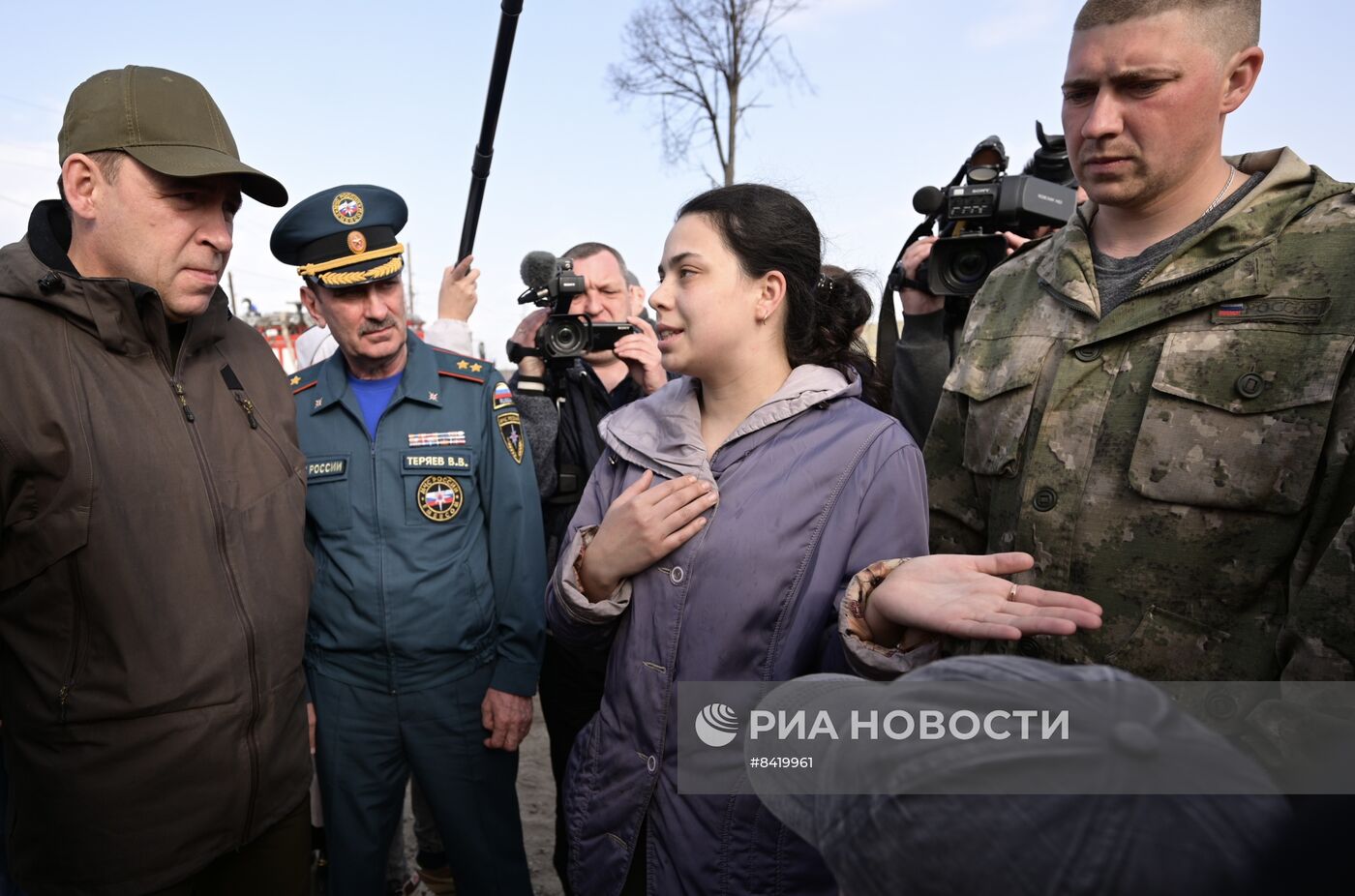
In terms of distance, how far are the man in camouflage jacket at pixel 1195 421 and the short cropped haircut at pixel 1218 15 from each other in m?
0.01

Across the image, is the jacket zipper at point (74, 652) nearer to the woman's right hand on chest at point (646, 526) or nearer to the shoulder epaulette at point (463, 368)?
the woman's right hand on chest at point (646, 526)

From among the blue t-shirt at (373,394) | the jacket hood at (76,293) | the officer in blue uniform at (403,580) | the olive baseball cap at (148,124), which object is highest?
the olive baseball cap at (148,124)

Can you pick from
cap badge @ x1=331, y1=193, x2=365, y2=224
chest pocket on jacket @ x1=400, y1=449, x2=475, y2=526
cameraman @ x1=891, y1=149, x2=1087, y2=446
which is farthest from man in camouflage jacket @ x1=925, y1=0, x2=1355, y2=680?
cap badge @ x1=331, y1=193, x2=365, y2=224

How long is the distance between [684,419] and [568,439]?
1215 mm

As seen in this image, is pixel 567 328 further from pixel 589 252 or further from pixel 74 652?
pixel 74 652

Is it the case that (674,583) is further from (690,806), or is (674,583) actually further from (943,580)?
(943,580)

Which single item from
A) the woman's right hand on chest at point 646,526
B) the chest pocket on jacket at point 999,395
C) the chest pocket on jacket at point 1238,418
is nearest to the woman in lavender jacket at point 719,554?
the woman's right hand on chest at point 646,526

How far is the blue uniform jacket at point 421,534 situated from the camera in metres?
2.37

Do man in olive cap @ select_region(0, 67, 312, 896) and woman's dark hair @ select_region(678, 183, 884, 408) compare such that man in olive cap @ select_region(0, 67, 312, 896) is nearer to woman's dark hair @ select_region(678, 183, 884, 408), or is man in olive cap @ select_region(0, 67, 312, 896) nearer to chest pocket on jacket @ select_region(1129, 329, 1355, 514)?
woman's dark hair @ select_region(678, 183, 884, 408)

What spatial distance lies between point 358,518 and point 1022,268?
1.96 m

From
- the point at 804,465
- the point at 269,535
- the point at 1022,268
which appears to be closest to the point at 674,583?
the point at 804,465

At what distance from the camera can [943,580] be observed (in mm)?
1199

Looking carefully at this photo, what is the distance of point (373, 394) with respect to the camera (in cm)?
259

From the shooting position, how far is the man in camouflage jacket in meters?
1.34
